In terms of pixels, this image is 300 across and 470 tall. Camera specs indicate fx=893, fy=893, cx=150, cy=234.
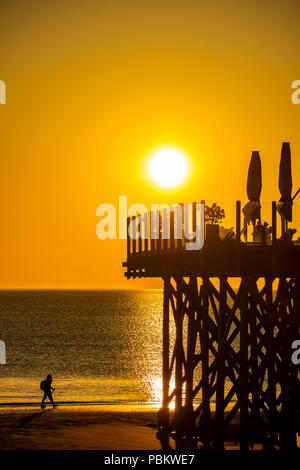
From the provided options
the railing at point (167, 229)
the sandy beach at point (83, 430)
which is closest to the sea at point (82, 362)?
the sandy beach at point (83, 430)

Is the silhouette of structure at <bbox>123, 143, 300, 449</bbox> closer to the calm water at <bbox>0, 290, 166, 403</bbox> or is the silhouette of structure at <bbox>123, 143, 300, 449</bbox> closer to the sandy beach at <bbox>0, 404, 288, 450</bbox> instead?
the sandy beach at <bbox>0, 404, 288, 450</bbox>

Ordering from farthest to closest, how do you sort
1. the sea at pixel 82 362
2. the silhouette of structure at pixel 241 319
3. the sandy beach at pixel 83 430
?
1. the sea at pixel 82 362
2. the sandy beach at pixel 83 430
3. the silhouette of structure at pixel 241 319

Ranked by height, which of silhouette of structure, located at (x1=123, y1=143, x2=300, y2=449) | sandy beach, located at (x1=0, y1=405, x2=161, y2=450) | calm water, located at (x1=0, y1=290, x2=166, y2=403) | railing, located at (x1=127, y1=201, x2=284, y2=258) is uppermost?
railing, located at (x1=127, y1=201, x2=284, y2=258)

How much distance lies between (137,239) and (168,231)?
10.3 ft

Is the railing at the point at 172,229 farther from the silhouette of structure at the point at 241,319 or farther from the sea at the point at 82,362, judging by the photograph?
the sea at the point at 82,362

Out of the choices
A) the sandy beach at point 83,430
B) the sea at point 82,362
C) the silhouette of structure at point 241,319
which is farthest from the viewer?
the sea at point 82,362

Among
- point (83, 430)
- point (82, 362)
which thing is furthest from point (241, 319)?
point (82, 362)

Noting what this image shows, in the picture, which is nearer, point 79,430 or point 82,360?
point 79,430

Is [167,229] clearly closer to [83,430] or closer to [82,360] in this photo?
[83,430]

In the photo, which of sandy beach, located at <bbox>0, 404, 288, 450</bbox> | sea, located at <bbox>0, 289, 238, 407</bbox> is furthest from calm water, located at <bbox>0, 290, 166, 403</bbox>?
sandy beach, located at <bbox>0, 404, 288, 450</bbox>

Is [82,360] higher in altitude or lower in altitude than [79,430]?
lower

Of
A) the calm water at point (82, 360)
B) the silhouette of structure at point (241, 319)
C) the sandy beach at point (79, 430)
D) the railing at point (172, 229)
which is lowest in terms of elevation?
the calm water at point (82, 360)

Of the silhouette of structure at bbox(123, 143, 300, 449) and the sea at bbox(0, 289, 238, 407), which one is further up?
the silhouette of structure at bbox(123, 143, 300, 449)
